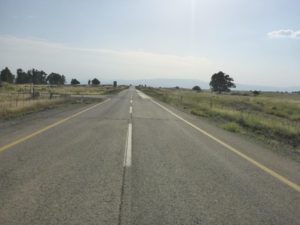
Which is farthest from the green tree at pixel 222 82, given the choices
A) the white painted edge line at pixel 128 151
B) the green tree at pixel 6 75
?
the white painted edge line at pixel 128 151

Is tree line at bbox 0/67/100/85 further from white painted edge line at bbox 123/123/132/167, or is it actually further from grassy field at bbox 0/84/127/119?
white painted edge line at bbox 123/123/132/167

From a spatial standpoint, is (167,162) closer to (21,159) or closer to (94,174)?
(94,174)

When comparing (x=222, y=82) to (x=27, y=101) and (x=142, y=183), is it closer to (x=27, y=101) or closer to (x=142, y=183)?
(x=27, y=101)

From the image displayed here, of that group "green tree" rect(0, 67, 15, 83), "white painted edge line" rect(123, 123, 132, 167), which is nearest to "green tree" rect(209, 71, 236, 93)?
"green tree" rect(0, 67, 15, 83)

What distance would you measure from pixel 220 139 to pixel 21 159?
6.84m

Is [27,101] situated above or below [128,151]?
below

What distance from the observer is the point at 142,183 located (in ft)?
18.5

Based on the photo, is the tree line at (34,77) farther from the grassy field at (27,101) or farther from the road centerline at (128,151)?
the road centerline at (128,151)

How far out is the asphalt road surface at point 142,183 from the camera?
13.8ft

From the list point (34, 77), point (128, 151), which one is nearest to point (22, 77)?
point (34, 77)

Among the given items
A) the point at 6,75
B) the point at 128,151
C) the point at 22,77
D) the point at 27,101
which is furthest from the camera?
the point at 22,77

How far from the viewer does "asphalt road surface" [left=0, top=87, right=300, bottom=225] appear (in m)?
4.21

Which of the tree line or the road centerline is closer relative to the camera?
the road centerline

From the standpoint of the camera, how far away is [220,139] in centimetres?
1146
